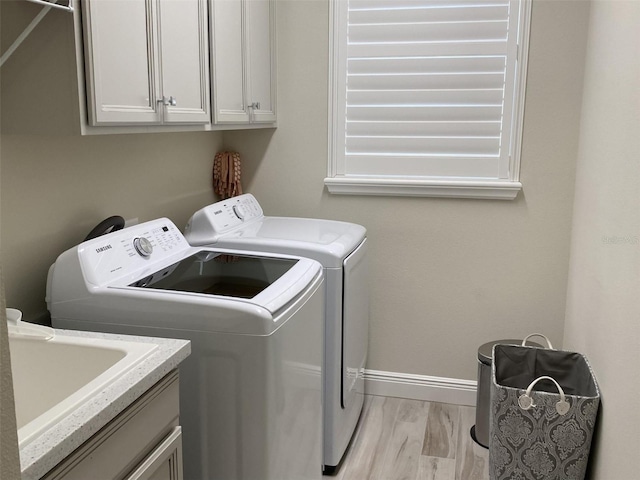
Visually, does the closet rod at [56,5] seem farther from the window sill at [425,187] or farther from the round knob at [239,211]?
the window sill at [425,187]

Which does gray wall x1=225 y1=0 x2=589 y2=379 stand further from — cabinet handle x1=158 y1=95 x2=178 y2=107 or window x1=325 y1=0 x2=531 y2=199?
cabinet handle x1=158 y1=95 x2=178 y2=107

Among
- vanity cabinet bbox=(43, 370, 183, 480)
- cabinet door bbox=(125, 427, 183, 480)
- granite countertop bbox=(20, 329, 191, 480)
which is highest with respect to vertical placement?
granite countertop bbox=(20, 329, 191, 480)

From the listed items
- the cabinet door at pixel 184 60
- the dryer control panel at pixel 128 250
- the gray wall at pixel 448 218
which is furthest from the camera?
the gray wall at pixel 448 218

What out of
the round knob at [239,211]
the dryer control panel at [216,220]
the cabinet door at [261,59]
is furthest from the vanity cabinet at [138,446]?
the cabinet door at [261,59]

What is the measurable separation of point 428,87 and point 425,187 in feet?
1.51

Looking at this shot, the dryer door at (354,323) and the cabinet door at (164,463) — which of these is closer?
the cabinet door at (164,463)

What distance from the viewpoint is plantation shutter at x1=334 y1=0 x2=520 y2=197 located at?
272 centimetres

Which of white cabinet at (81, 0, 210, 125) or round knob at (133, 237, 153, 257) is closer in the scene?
white cabinet at (81, 0, 210, 125)

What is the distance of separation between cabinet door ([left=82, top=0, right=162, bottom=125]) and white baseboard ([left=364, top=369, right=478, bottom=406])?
6.11ft

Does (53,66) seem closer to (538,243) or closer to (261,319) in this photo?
(261,319)

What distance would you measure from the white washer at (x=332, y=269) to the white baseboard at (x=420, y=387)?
375 millimetres

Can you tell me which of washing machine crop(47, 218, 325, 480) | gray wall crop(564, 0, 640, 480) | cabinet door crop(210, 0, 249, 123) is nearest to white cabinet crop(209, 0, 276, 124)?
cabinet door crop(210, 0, 249, 123)

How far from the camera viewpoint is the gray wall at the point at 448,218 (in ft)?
8.83

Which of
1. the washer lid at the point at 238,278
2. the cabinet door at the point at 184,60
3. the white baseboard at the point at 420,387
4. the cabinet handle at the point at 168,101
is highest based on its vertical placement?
the cabinet door at the point at 184,60
